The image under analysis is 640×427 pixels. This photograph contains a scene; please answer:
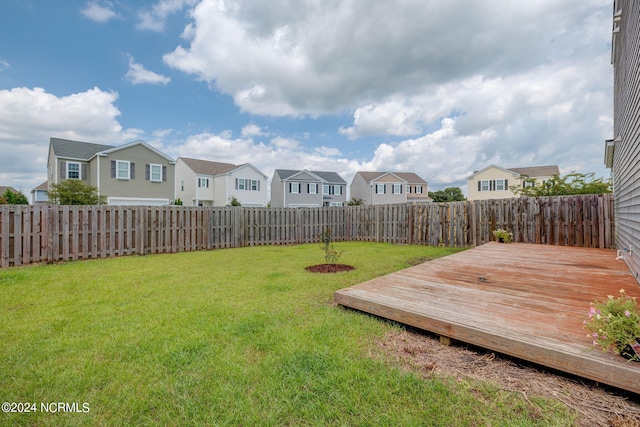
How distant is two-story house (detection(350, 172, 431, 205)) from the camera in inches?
1455

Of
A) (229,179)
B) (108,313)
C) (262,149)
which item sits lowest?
(108,313)

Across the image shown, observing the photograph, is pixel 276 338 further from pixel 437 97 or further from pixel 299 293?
pixel 437 97

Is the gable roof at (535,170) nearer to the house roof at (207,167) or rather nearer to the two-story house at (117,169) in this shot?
the house roof at (207,167)

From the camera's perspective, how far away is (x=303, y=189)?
111ft

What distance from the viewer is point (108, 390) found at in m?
1.98

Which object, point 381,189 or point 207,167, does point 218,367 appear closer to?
point 207,167

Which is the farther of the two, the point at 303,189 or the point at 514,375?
the point at 303,189

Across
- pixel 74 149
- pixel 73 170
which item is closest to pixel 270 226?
pixel 73 170

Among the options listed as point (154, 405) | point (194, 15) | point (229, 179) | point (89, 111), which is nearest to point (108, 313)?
point (154, 405)

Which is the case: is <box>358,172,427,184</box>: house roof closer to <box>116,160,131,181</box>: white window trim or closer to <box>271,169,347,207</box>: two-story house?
<box>271,169,347,207</box>: two-story house

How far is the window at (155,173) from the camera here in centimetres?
2233

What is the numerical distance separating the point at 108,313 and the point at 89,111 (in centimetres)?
2105

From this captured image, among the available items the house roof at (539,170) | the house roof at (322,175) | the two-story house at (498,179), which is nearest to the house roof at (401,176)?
the house roof at (322,175)

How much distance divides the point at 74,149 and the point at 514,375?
28.5 meters
